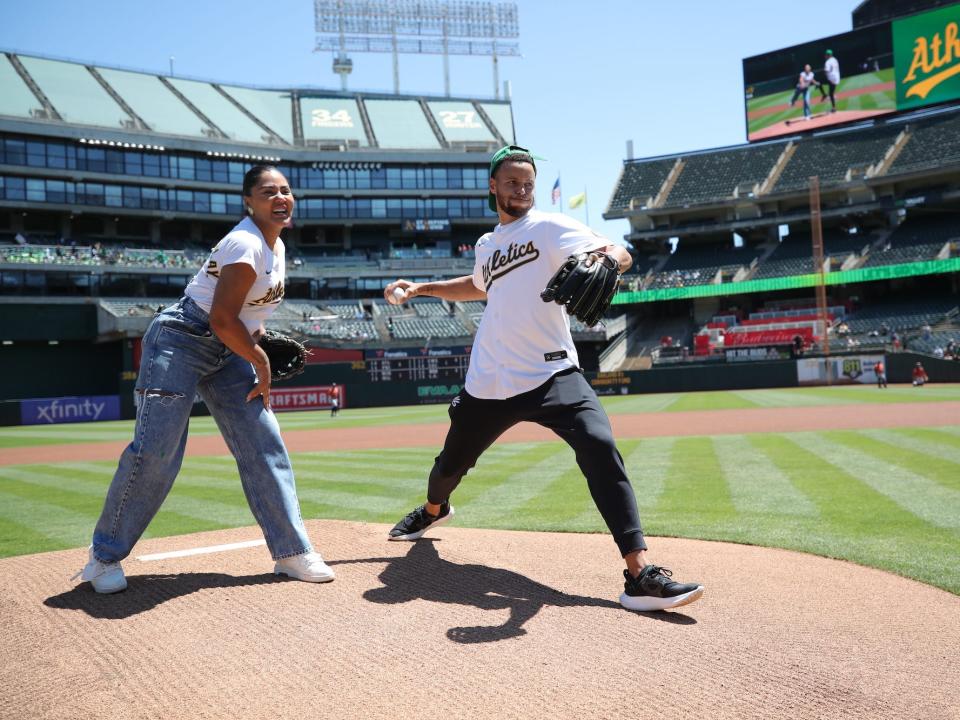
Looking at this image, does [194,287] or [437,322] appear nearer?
[194,287]

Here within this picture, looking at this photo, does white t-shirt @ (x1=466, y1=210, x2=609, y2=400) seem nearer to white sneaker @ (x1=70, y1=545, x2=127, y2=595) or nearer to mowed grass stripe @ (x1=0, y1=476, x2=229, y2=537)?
white sneaker @ (x1=70, y1=545, x2=127, y2=595)

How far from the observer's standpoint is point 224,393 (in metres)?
3.88

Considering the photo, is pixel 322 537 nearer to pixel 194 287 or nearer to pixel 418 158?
pixel 194 287

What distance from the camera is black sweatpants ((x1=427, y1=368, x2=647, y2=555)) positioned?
3.42 metres

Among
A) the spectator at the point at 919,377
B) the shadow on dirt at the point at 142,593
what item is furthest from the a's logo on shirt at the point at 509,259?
the spectator at the point at 919,377

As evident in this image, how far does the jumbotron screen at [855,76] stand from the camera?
4462cm

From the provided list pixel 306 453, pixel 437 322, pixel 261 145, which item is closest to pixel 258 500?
pixel 306 453

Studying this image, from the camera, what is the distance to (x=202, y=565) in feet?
13.6

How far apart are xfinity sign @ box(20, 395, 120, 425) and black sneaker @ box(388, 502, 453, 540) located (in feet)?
109

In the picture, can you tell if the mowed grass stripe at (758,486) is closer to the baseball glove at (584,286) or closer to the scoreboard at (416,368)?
the baseball glove at (584,286)

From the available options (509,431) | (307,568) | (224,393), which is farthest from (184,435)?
(509,431)

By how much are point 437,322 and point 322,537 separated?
40352 mm

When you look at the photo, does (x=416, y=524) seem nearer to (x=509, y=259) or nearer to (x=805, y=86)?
(x=509, y=259)

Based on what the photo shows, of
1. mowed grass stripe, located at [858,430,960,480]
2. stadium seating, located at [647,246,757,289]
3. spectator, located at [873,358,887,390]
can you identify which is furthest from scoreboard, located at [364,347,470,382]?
mowed grass stripe, located at [858,430,960,480]
